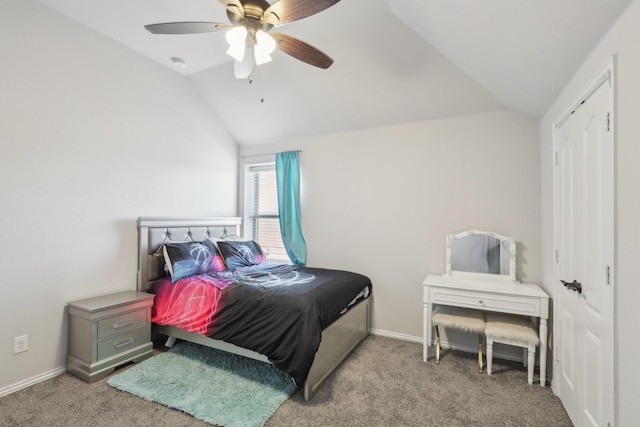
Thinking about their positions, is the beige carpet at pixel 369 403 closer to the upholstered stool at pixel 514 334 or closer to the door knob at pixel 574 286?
the upholstered stool at pixel 514 334

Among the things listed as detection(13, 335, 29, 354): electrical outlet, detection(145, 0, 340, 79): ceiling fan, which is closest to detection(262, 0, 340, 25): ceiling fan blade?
detection(145, 0, 340, 79): ceiling fan

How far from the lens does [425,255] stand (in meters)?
3.17

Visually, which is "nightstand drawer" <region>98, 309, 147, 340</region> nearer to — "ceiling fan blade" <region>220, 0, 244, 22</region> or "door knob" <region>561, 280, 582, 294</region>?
"ceiling fan blade" <region>220, 0, 244, 22</region>

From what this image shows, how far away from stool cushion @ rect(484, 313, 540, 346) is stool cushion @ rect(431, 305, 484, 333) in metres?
0.07

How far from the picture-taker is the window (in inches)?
168

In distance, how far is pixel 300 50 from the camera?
1907 mm

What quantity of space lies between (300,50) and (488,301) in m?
2.42

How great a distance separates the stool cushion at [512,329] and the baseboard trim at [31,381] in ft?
11.5

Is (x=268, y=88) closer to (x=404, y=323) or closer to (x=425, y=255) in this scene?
(x=425, y=255)

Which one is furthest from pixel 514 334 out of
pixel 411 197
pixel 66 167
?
pixel 66 167

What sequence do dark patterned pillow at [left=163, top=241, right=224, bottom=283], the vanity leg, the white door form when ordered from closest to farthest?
the white door, the vanity leg, dark patterned pillow at [left=163, top=241, right=224, bottom=283]

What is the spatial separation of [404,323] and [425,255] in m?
0.79

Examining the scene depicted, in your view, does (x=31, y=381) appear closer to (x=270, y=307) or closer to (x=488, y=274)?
(x=270, y=307)

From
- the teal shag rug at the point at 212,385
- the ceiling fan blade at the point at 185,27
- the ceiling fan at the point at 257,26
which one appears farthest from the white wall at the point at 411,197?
the ceiling fan blade at the point at 185,27
